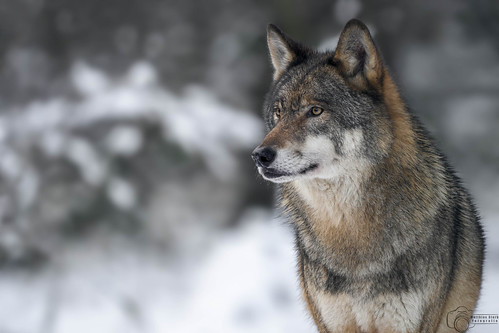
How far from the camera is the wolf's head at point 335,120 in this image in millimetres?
2244

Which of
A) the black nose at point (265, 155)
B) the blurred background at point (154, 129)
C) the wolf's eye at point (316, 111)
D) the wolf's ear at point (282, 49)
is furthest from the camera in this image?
the blurred background at point (154, 129)

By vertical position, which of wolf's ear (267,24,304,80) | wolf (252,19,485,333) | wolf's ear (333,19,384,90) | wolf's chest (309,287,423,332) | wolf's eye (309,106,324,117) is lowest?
wolf's chest (309,287,423,332)

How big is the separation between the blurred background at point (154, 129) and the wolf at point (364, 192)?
2.10m

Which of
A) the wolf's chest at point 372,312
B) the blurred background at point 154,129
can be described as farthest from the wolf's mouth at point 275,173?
the blurred background at point 154,129

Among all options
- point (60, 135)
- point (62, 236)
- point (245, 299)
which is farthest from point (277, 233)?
point (60, 135)

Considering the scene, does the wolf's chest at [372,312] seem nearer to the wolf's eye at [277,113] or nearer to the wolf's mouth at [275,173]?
the wolf's mouth at [275,173]

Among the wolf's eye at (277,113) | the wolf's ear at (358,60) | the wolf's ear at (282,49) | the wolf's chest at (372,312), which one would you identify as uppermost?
the wolf's ear at (282,49)

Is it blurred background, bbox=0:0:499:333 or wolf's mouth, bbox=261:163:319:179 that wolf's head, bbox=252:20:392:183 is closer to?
wolf's mouth, bbox=261:163:319:179

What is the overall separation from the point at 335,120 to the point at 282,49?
1.99ft

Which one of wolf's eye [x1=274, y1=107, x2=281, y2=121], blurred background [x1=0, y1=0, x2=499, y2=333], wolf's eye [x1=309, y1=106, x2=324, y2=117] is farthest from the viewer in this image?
blurred background [x1=0, y1=0, x2=499, y2=333]

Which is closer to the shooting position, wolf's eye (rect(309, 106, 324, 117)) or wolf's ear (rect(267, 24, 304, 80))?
wolf's eye (rect(309, 106, 324, 117))

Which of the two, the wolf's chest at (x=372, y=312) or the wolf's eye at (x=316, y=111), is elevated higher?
the wolf's eye at (x=316, y=111)

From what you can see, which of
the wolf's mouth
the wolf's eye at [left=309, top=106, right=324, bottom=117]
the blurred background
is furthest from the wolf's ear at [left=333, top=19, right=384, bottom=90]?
the blurred background

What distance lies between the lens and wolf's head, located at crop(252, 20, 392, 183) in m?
2.24
